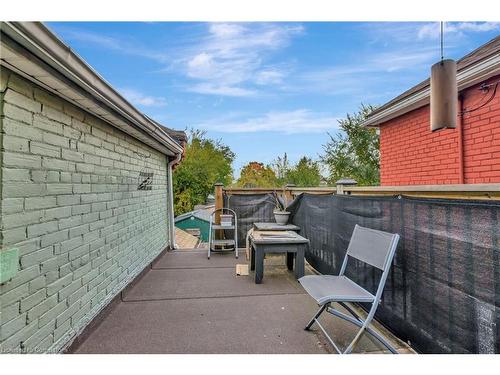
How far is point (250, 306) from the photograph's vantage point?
3115 millimetres

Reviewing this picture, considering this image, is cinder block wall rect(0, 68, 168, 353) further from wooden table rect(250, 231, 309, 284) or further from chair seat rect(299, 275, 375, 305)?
chair seat rect(299, 275, 375, 305)

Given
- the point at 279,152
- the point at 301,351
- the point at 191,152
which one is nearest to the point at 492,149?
the point at 301,351

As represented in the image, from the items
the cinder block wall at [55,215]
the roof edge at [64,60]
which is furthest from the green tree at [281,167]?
the roof edge at [64,60]

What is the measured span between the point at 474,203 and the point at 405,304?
102 cm

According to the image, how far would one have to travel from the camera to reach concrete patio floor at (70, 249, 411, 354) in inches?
89.5

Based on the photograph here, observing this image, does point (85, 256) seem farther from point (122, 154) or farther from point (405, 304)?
point (405, 304)

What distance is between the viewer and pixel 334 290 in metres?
2.24

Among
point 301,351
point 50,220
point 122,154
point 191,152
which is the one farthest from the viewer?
point 191,152

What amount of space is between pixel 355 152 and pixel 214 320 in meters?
9.83

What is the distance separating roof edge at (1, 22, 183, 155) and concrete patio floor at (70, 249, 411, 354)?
1977mm

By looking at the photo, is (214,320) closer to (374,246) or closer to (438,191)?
(374,246)

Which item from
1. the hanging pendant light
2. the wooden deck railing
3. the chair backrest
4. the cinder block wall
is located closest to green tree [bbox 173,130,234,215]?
the wooden deck railing

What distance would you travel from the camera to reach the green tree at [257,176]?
43.9 feet

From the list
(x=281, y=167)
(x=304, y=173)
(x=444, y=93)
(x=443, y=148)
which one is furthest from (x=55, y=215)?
(x=281, y=167)
